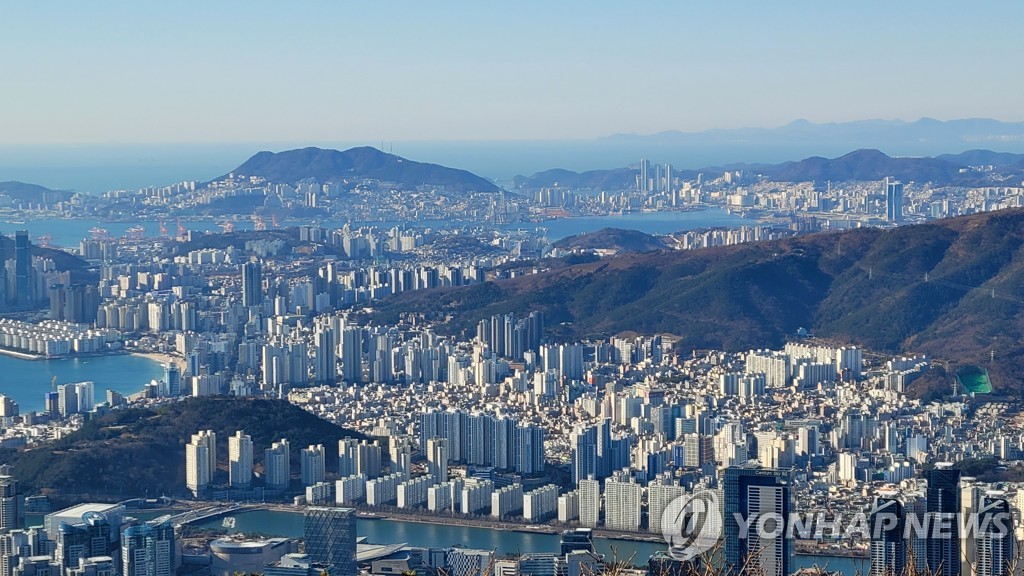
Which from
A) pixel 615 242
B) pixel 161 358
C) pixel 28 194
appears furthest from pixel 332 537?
pixel 28 194

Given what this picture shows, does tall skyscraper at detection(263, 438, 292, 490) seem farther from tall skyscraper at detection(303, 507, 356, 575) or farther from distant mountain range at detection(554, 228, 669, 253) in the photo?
distant mountain range at detection(554, 228, 669, 253)

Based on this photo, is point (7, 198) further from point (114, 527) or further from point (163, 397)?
point (114, 527)

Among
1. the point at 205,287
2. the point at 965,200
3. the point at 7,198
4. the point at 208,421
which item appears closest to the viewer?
the point at 208,421

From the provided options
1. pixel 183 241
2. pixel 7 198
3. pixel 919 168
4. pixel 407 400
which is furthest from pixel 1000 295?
pixel 7 198

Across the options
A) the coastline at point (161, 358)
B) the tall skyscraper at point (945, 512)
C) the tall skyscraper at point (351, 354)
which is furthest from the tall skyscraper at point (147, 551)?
the coastline at point (161, 358)

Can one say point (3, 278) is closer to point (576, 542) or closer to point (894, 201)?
point (576, 542)
